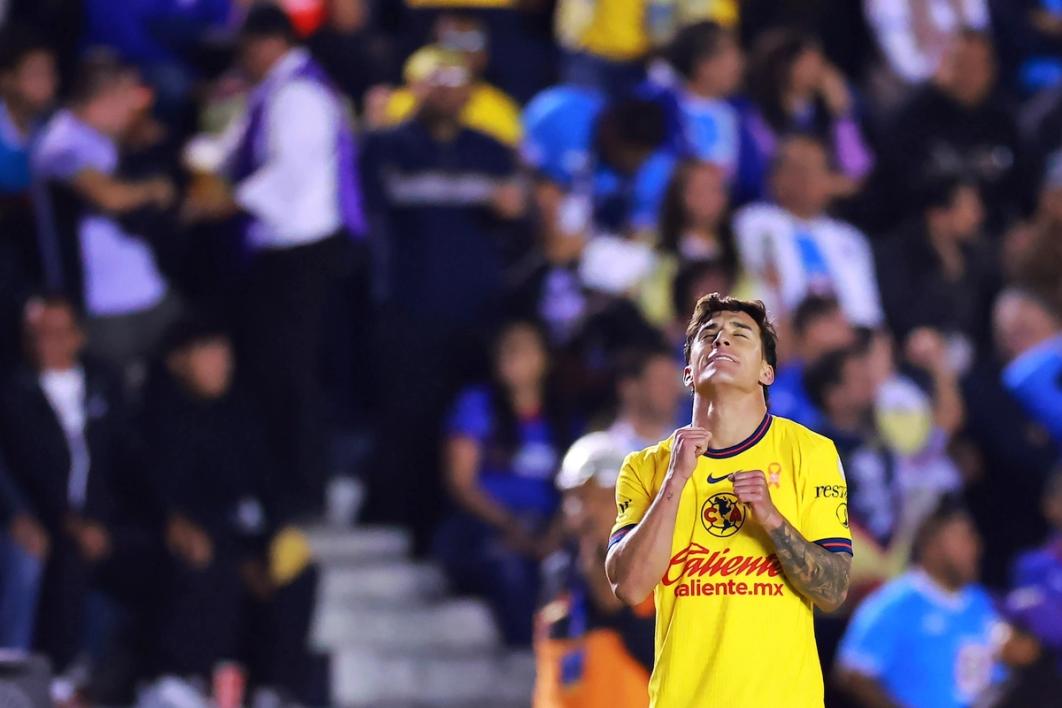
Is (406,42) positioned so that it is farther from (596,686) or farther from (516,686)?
(596,686)

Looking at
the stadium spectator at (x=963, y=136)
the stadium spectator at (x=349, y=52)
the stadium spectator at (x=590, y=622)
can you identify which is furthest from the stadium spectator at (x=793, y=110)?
the stadium spectator at (x=590, y=622)

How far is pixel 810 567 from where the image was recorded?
4219 mm

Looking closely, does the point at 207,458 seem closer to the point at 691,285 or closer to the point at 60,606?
the point at 60,606

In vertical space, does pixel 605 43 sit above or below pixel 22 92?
above

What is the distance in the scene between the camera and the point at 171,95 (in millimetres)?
9828

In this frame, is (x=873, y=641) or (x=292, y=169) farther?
(x=292, y=169)

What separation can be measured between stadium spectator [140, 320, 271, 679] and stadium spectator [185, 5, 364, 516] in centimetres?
22

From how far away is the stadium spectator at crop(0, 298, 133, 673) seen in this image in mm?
8031

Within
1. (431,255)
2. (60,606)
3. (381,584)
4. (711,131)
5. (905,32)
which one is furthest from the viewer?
(905,32)

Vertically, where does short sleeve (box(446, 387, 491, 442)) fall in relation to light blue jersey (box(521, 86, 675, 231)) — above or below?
below

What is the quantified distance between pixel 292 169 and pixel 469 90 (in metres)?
1.08

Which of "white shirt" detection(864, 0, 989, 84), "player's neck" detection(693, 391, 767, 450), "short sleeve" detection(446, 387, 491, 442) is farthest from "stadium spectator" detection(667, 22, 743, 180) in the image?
"player's neck" detection(693, 391, 767, 450)

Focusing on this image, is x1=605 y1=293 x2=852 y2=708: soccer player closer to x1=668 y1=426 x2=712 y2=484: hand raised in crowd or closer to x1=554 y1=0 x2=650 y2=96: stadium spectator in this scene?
x1=668 y1=426 x2=712 y2=484: hand raised in crowd

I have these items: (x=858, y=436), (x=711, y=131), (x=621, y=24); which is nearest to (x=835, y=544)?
(x=858, y=436)
